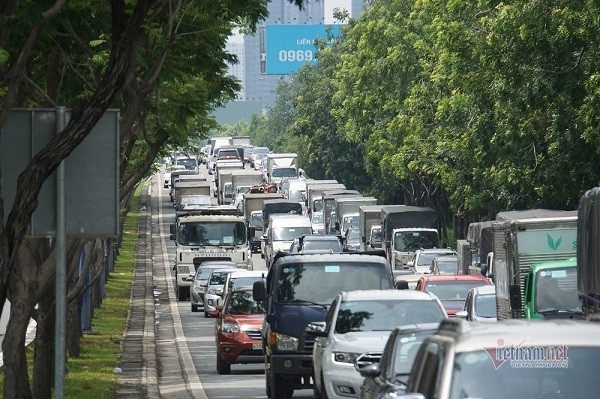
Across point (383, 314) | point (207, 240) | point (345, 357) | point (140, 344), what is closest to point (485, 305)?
point (383, 314)

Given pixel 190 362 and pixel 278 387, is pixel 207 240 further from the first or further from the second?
pixel 278 387

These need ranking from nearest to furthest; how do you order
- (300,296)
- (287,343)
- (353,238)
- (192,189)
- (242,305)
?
(287,343)
(300,296)
(242,305)
(353,238)
(192,189)

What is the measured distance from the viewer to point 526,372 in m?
8.78

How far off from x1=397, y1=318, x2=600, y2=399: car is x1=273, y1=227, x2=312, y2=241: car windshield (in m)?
54.0

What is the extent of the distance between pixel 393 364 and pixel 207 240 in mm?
37958

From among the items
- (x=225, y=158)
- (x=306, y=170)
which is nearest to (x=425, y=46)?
(x=306, y=170)

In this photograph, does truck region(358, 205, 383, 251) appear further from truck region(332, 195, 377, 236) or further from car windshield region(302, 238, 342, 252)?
car windshield region(302, 238, 342, 252)

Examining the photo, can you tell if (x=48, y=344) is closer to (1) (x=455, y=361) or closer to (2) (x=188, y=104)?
(2) (x=188, y=104)

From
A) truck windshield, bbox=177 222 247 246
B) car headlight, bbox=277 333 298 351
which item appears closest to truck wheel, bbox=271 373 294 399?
car headlight, bbox=277 333 298 351

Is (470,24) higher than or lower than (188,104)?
higher

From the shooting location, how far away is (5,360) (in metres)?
18.0

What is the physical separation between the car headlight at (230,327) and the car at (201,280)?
19.2m

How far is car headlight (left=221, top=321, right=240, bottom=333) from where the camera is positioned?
26.7 m

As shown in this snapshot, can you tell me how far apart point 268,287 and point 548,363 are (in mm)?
13175
